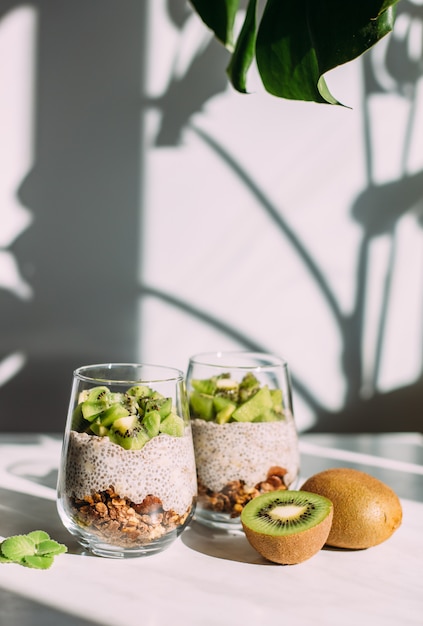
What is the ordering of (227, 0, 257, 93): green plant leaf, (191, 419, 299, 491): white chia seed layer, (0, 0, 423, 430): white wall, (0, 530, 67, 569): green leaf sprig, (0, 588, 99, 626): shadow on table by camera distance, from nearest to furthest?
(227, 0, 257, 93): green plant leaf < (0, 588, 99, 626): shadow on table < (0, 530, 67, 569): green leaf sprig < (191, 419, 299, 491): white chia seed layer < (0, 0, 423, 430): white wall

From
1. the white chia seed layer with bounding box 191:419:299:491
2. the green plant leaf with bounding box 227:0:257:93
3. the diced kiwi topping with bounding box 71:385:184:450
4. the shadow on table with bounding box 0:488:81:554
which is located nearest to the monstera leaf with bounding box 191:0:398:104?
the green plant leaf with bounding box 227:0:257:93

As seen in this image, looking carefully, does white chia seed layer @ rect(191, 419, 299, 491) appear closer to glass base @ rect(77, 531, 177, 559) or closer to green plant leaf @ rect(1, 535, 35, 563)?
glass base @ rect(77, 531, 177, 559)

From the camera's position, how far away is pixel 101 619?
73cm

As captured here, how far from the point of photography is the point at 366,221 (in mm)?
2006

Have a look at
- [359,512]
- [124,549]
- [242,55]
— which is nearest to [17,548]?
[124,549]

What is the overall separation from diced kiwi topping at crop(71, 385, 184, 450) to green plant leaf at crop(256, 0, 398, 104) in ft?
1.23

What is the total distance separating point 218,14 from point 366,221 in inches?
56.3

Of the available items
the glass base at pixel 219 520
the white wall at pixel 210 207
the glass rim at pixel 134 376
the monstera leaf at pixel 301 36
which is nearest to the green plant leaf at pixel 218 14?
the monstera leaf at pixel 301 36

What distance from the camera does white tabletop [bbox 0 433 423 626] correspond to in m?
0.74

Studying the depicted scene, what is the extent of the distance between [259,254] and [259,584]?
1.23 metres

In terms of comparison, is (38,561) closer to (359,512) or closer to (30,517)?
(30,517)

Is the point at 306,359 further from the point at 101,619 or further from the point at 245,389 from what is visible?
the point at 101,619

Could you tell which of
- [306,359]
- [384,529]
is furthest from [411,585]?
[306,359]

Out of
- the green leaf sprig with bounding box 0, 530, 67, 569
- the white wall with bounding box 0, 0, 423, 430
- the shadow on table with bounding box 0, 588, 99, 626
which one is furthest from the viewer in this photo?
the white wall with bounding box 0, 0, 423, 430
